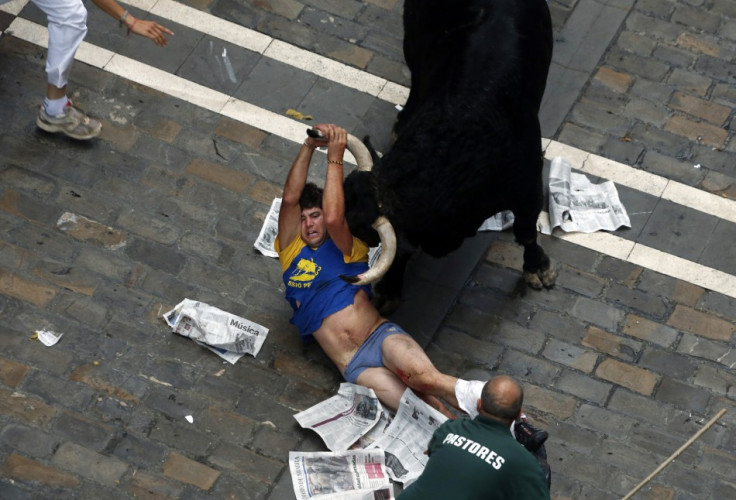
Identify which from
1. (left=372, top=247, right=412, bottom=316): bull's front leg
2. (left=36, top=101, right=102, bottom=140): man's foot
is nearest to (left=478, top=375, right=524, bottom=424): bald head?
(left=372, top=247, right=412, bottom=316): bull's front leg

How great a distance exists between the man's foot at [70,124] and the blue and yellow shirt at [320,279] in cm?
194

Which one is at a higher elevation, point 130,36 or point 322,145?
point 322,145

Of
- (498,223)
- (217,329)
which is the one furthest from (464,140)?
(217,329)

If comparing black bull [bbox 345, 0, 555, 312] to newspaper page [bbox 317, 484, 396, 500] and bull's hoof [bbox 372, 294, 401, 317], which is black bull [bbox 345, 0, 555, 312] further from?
newspaper page [bbox 317, 484, 396, 500]

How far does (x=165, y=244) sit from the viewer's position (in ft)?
25.6

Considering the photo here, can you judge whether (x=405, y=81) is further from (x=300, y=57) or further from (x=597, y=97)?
(x=597, y=97)

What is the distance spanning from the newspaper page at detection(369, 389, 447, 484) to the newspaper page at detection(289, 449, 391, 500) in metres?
0.07

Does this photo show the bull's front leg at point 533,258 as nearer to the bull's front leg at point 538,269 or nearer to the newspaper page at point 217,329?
the bull's front leg at point 538,269

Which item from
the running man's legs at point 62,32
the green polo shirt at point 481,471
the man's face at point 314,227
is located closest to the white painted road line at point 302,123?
the running man's legs at point 62,32

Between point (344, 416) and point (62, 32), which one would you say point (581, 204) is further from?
point (62, 32)

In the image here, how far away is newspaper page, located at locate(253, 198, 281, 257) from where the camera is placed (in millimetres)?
7809

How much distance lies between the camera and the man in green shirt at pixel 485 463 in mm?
5531

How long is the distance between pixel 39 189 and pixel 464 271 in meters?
2.81

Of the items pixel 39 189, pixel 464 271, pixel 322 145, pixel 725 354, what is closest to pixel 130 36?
pixel 39 189
